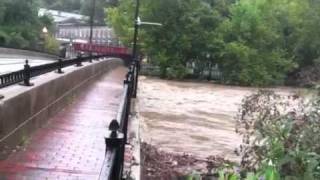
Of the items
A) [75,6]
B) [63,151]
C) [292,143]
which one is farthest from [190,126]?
[75,6]

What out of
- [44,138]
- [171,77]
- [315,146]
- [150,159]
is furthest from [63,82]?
[171,77]

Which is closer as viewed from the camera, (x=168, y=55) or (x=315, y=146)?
(x=315, y=146)

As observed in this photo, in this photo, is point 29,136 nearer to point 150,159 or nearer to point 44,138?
point 44,138

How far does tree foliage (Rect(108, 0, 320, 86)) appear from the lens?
6131 centimetres

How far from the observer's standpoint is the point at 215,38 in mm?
61969

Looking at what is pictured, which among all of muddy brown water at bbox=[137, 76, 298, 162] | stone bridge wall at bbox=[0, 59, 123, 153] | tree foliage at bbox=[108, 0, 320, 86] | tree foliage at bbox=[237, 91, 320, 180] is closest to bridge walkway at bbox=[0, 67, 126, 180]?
stone bridge wall at bbox=[0, 59, 123, 153]

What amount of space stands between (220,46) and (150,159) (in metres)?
49.5

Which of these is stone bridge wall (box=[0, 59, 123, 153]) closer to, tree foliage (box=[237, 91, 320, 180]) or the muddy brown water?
tree foliage (box=[237, 91, 320, 180])

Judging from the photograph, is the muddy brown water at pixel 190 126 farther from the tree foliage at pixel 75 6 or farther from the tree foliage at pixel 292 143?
the tree foliage at pixel 75 6

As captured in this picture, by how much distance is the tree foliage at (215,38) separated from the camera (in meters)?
61.3

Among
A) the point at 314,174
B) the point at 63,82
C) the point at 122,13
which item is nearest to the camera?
the point at 314,174

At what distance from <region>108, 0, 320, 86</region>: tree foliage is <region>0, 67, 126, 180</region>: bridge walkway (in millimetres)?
47885

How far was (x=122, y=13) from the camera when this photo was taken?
6875 cm

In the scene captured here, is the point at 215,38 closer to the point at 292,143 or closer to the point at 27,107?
the point at 27,107
